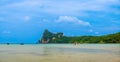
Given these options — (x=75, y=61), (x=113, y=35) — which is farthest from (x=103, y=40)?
(x=75, y=61)

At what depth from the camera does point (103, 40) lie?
623 feet

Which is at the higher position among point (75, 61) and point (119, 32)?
point (119, 32)

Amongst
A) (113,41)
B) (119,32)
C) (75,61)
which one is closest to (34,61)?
(75,61)

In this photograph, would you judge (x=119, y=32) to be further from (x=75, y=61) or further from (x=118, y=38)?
(x=75, y=61)

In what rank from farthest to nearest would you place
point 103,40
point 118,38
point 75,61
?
point 103,40
point 118,38
point 75,61

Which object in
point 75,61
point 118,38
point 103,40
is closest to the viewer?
point 75,61

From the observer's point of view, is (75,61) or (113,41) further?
(113,41)

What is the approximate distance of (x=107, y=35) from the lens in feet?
650

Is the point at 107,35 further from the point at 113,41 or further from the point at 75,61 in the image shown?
the point at 75,61

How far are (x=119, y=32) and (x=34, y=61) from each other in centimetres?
16975

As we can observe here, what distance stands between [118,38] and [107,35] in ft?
68.1

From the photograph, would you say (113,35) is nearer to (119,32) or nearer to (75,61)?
(119,32)

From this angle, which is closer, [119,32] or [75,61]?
[75,61]

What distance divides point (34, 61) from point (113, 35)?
165m
